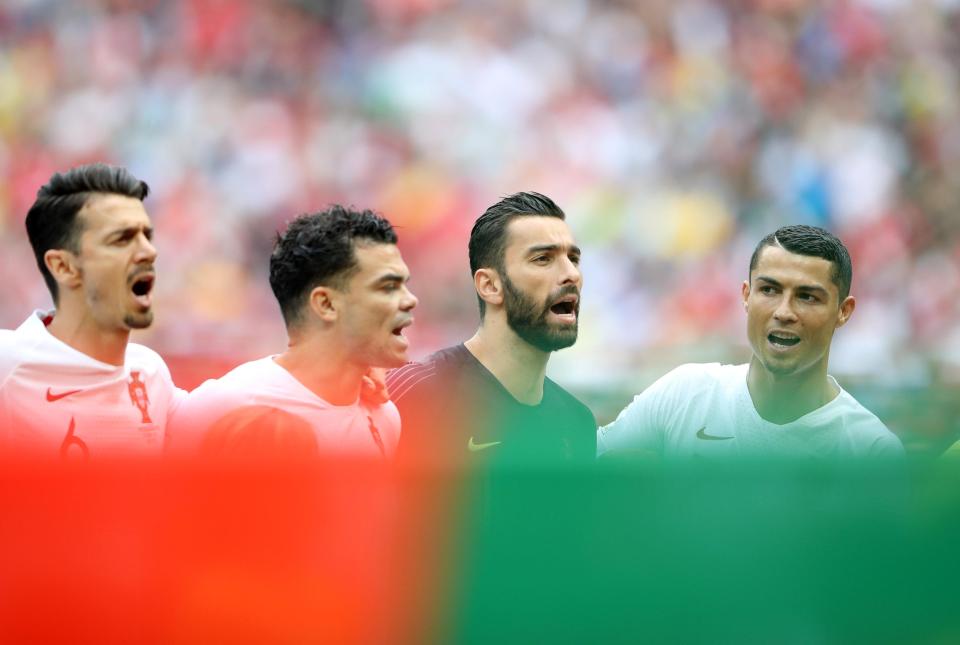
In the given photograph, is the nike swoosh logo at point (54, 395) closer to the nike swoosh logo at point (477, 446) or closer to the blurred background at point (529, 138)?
the nike swoosh logo at point (477, 446)

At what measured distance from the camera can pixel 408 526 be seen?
260 centimetres

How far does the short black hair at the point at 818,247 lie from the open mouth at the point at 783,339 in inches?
8.4

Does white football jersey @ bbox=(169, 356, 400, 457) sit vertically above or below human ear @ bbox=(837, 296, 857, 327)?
below

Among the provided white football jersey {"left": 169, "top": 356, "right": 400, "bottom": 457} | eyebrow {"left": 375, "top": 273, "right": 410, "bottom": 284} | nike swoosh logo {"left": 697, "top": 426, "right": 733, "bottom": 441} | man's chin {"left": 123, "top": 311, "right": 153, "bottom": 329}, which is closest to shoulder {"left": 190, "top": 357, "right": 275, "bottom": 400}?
white football jersey {"left": 169, "top": 356, "right": 400, "bottom": 457}

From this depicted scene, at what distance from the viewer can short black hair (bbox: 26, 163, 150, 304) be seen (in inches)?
128

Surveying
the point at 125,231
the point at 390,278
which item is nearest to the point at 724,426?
the point at 390,278

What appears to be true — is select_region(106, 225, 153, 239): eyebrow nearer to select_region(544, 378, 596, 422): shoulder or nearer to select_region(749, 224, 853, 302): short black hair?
select_region(544, 378, 596, 422): shoulder

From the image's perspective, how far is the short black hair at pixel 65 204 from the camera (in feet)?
10.6

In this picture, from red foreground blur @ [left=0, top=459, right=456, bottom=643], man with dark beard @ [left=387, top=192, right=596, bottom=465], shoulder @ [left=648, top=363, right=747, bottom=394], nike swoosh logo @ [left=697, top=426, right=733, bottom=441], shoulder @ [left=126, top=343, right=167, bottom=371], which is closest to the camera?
red foreground blur @ [left=0, top=459, right=456, bottom=643]

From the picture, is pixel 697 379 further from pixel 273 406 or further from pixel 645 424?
pixel 273 406

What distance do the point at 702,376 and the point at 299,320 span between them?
52.8 inches

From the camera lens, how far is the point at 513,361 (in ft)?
12.9

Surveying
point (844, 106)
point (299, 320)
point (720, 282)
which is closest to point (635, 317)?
point (720, 282)

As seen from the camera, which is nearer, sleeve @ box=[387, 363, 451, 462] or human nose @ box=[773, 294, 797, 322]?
sleeve @ box=[387, 363, 451, 462]
